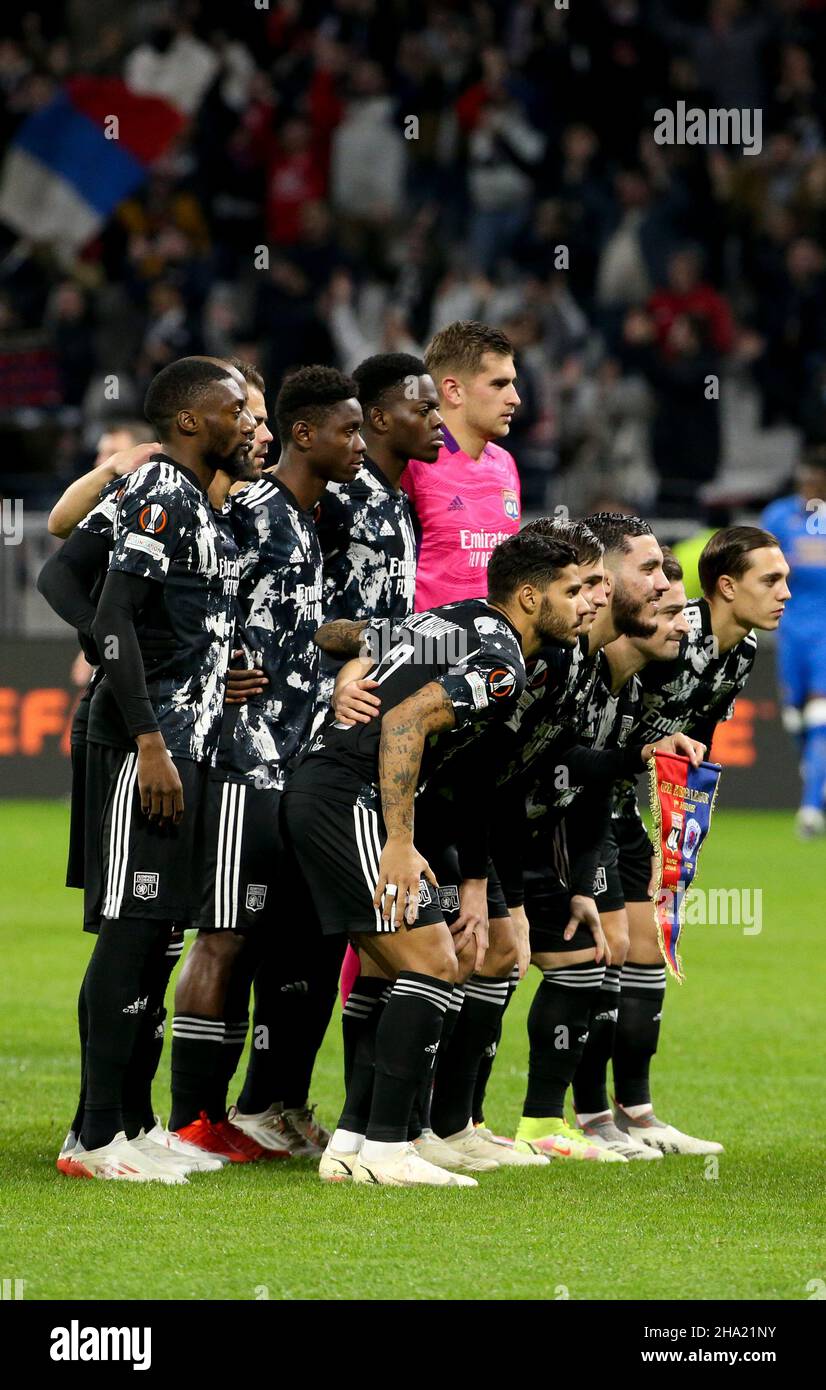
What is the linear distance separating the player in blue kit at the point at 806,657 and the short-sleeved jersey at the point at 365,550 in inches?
340

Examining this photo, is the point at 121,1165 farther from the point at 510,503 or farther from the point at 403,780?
the point at 510,503

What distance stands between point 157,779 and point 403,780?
625 millimetres

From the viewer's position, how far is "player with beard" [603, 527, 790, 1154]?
6.34 m

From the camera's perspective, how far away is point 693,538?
50.6 ft

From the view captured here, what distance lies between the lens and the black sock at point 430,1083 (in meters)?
5.43

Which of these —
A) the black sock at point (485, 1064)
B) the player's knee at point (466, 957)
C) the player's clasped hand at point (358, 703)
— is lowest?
the black sock at point (485, 1064)

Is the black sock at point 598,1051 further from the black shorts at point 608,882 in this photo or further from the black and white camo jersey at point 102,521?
the black and white camo jersey at point 102,521

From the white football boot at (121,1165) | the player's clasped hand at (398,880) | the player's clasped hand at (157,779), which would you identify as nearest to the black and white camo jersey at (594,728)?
the player's clasped hand at (398,880)

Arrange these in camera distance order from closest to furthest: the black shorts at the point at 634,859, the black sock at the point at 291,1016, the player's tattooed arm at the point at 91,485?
the player's tattooed arm at the point at 91,485 → the black sock at the point at 291,1016 → the black shorts at the point at 634,859

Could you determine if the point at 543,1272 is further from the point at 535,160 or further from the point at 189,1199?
the point at 535,160

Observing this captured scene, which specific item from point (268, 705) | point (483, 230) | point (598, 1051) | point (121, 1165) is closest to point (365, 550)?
point (268, 705)

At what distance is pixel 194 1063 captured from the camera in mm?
5715

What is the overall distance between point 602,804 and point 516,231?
535 inches

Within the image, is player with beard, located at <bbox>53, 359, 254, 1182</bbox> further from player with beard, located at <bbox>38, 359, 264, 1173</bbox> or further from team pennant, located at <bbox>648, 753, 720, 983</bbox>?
team pennant, located at <bbox>648, 753, 720, 983</bbox>
